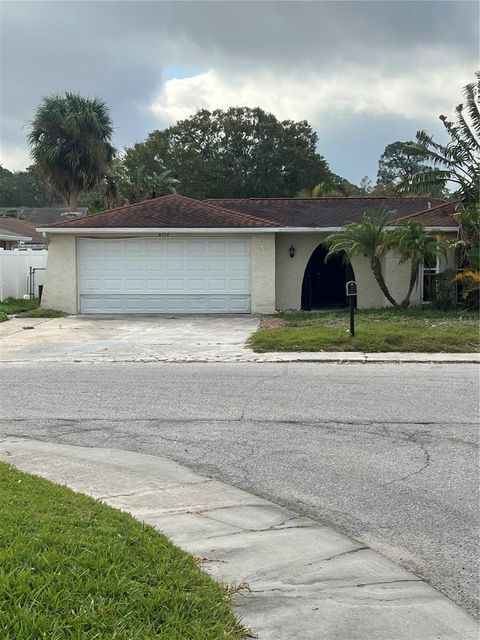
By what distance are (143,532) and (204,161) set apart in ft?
150

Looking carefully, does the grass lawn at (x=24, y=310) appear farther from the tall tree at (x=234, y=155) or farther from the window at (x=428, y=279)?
the tall tree at (x=234, y=155)

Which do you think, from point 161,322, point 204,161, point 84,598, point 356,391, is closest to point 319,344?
point 356,391

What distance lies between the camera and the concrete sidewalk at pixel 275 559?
3537 mm

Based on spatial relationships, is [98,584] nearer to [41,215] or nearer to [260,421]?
[260,421]

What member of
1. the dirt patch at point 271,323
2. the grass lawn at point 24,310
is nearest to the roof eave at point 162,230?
the grass lawn at point 24,310

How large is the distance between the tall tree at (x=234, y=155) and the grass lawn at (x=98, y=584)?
44.4 m

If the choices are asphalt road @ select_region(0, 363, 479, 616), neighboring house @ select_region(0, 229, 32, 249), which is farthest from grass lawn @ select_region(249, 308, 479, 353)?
neighboring house @ select_region(0, 229, 32, 249)

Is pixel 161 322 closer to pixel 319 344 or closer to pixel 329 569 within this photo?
pixel 319 344

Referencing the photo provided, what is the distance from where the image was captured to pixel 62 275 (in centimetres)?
2089

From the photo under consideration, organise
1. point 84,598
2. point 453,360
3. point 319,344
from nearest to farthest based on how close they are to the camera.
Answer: point 84,598, point 453,360, point 319,344

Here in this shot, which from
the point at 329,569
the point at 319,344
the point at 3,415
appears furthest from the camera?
the point at 319,344

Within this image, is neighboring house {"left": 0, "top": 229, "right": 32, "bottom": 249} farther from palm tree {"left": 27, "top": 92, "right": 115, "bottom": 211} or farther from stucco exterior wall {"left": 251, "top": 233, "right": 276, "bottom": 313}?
stucco exterior wall {"left": 251, "top": 233, "right": 276, "bottom": 313}

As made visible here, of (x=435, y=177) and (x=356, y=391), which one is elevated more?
(x=435, y=177)

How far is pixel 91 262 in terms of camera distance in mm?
20859
